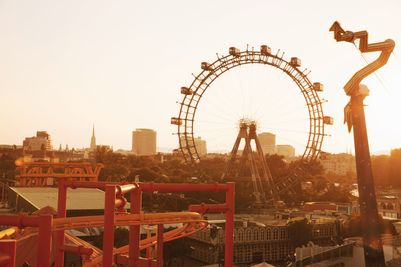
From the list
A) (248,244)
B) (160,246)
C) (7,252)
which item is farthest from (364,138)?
(248,244)

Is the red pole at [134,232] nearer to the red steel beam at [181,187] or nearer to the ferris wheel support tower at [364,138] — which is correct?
the red steel beam at [181,187]

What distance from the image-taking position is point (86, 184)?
1384 cm

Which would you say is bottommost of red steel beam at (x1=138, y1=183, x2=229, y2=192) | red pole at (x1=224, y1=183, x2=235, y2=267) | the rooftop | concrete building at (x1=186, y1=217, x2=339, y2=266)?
concrete building at (x1=186, y1=217, x2=339, y2=266)

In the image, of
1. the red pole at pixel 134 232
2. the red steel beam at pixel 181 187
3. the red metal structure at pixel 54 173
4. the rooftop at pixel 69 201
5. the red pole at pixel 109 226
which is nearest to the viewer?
the red pole at pixel 109 226

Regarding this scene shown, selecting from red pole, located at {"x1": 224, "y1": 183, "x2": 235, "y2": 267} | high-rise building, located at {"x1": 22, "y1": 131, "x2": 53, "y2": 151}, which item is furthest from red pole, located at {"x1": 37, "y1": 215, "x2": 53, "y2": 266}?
high-rise building, located at {"x1": 22, "y1": 131, "x2": 53, "y2": 151}

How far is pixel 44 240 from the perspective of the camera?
312 inches

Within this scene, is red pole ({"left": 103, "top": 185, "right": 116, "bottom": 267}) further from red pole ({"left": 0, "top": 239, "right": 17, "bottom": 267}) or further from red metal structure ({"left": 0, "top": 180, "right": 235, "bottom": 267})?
red pole ({"left": 0, "top": 239, "right": 17, "bottom": 267})

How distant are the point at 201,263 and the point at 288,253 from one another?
21.7 ft

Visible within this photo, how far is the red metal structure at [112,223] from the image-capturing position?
7941 millimetres

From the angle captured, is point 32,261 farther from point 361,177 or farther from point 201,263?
point 201,263

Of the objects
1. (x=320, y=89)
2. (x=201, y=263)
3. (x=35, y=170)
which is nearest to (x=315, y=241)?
(x=201, y=263)

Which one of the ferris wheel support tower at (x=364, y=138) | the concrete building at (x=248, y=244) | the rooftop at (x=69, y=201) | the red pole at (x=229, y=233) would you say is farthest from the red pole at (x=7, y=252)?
the rooftop at (x=69, y=201)

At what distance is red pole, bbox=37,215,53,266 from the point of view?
25.8 ft

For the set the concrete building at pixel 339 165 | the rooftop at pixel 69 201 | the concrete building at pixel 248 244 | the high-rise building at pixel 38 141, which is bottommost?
the concrete building at pixel 248 244
